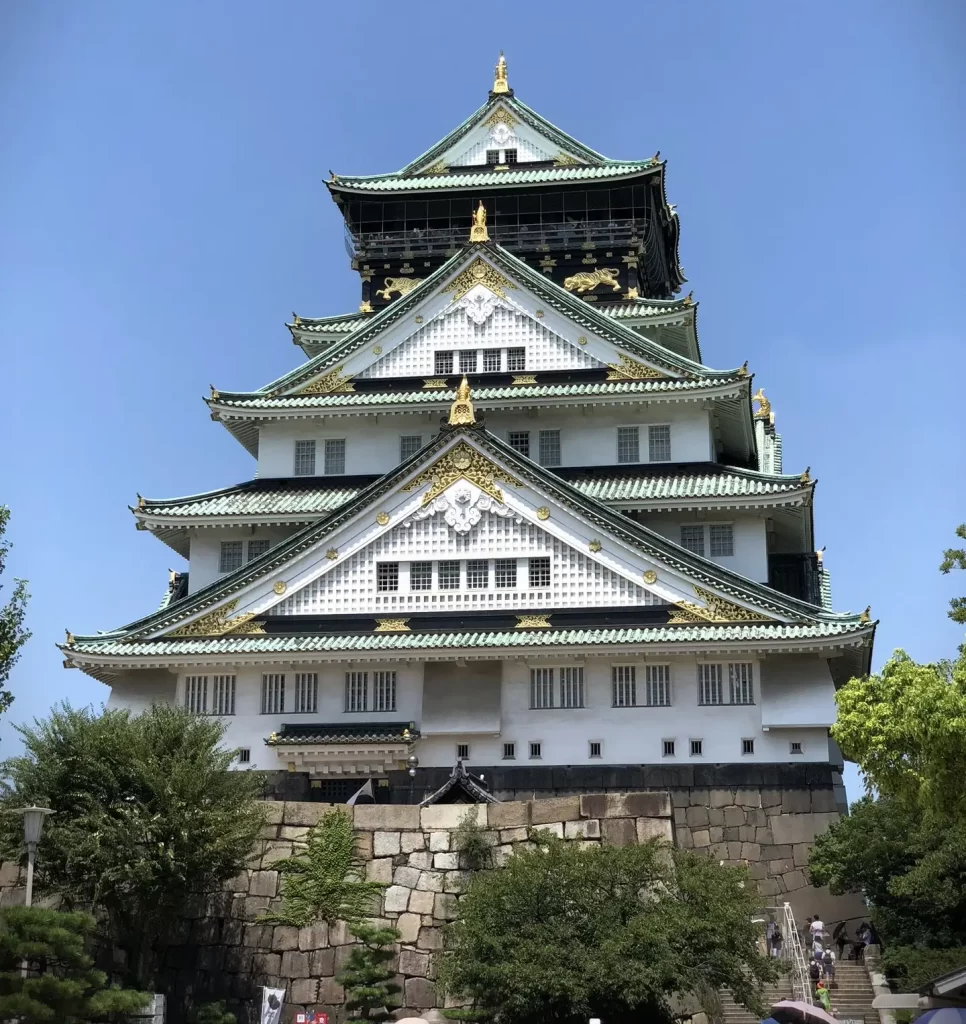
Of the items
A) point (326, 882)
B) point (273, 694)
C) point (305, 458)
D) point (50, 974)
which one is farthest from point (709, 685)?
point (50, 974)

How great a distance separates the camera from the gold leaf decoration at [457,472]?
4194cm

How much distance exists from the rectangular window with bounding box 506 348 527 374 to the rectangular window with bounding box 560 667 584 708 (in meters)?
10.3

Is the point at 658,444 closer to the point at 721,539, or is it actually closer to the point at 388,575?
the point at 721,539

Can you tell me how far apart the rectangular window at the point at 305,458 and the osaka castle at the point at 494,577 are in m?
0.05

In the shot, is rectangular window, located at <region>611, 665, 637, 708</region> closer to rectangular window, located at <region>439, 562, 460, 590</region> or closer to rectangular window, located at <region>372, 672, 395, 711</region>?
rectangular window, located at <region>439, 562, 460, 590</region>

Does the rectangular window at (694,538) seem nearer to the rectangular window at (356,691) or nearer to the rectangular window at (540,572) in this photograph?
the rectangular window at (540,572)

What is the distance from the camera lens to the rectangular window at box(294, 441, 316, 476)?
4766 cm

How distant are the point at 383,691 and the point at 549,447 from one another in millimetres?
9205

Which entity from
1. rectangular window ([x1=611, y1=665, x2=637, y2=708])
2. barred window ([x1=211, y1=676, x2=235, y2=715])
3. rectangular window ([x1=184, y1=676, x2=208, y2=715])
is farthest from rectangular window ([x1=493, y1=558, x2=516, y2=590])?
rectangular window ([x1=184, y1=676, x2=208, y2=715])

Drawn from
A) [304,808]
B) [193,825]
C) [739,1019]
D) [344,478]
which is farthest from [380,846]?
[344,478]

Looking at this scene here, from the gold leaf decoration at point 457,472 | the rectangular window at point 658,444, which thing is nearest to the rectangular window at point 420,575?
the gold leaf decoration at point 457,472

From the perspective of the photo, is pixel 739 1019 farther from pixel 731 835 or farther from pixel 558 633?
pixel 558 633

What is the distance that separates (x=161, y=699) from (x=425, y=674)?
634 cm

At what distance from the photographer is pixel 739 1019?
30.7 metres
